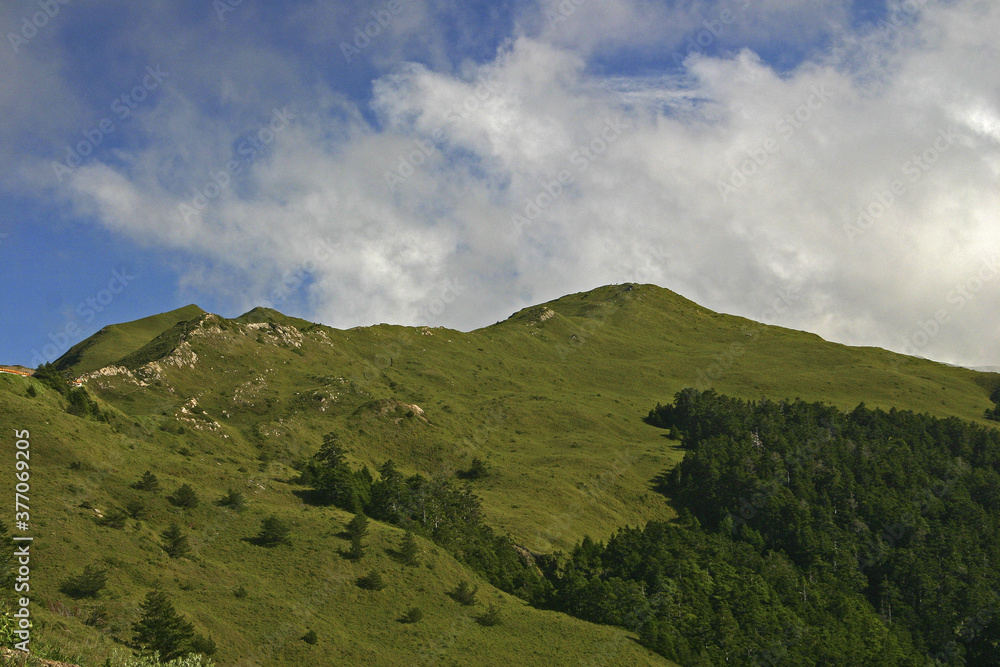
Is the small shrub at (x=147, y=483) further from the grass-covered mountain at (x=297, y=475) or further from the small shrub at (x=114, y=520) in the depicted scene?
the small shrub at (x=114, y=520)

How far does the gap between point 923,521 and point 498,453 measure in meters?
77.9

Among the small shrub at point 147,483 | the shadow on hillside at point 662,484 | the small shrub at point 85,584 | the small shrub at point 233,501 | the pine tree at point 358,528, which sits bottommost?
the small shrub at point 85,584

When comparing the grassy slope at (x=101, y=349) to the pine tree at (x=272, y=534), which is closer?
the pine tree at (x=272, y=534)

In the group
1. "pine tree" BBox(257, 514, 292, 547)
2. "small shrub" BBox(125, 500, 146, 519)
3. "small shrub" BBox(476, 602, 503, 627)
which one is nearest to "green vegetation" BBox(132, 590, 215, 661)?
"small shrub" BBox(125, 500, 146, 519)

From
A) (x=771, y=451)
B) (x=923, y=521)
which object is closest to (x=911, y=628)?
(x=923, y=521)

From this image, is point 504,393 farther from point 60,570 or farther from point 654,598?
point 60,570

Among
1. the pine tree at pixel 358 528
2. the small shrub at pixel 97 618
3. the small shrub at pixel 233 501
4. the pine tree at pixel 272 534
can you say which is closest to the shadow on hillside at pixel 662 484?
the pine tree at pixel 358 528

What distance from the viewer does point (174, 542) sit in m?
58.8

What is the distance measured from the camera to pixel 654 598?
83688 mm

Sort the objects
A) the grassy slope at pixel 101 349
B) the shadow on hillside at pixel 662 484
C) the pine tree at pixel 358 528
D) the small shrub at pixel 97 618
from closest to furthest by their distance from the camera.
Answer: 1. the small shrub at pixel 97 618
2. the pine tree at pixel 358 528
3. the shadow on hillside at pixel 662 484
4. the grassy slope at pixel 101 349

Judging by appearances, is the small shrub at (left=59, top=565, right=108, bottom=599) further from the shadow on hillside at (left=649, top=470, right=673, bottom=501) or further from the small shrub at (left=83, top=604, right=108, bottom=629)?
the shadow on hillside at (left=649, top=470, right=673, bottom=501)

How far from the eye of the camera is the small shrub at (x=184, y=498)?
217 ft

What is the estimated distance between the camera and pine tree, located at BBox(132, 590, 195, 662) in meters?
41.4

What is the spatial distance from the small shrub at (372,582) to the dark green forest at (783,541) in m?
15.5
